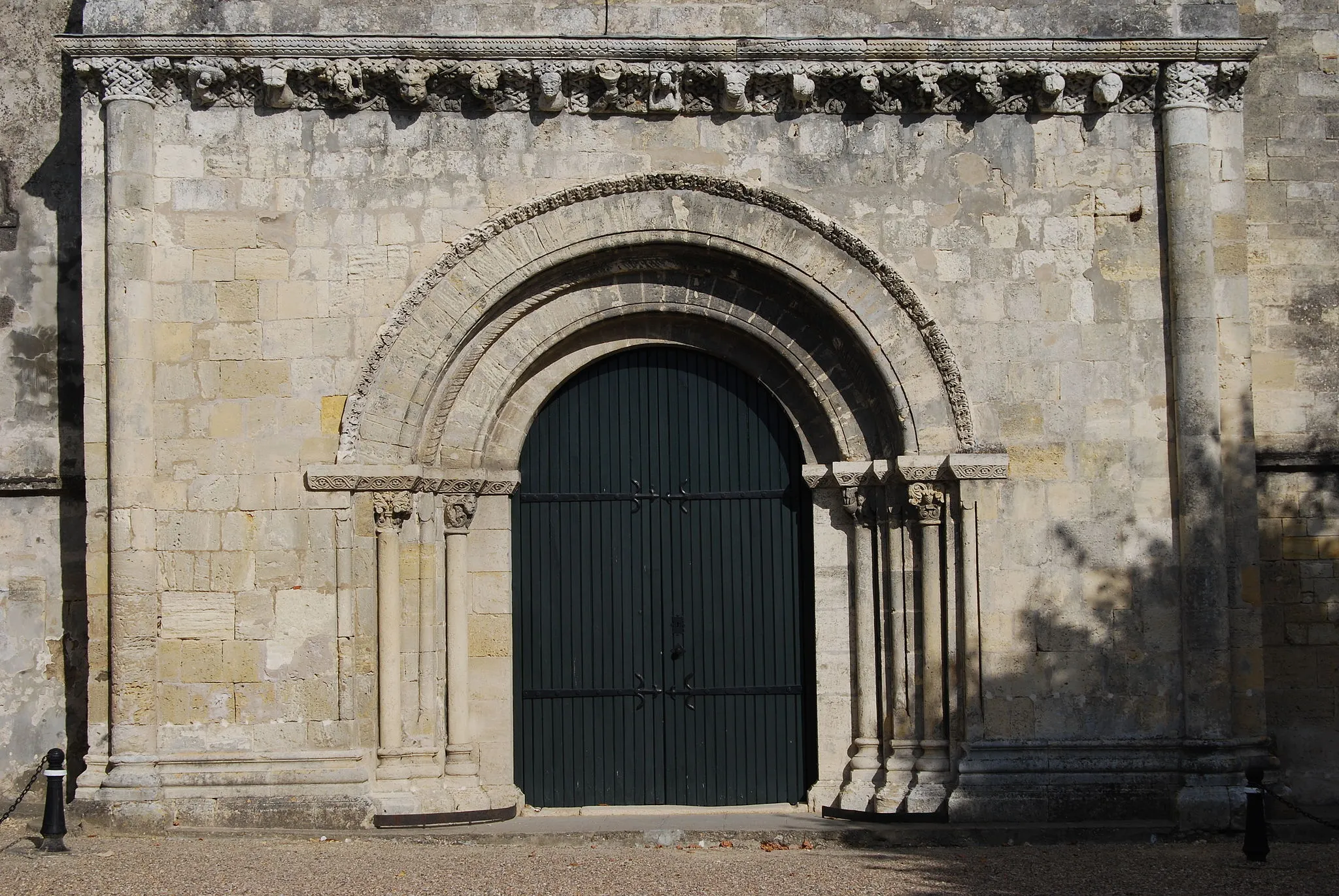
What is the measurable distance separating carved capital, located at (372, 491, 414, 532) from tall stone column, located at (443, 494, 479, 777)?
1.28ft

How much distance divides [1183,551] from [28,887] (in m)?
6.94

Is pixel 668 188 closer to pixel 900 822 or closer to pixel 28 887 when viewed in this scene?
pixel 900 822

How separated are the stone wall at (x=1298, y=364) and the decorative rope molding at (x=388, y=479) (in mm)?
5308

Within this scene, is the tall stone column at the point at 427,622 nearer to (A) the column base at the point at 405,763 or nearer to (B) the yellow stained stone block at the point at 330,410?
(A) the column base at the point at 405,763

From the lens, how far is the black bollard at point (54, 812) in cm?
933

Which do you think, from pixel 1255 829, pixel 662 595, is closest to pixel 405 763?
pixel 662 595

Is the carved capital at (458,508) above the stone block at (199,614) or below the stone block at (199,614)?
above

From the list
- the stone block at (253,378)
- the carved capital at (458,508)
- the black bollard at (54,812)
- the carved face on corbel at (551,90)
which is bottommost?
the black bollard at (54,812)

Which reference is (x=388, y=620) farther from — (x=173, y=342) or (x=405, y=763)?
(x=173, y=342)

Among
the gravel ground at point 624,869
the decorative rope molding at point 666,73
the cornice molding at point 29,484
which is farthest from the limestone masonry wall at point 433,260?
the gravel ground at point 624,869

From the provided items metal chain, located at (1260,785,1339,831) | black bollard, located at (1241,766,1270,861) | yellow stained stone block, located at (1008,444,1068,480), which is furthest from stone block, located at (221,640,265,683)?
metal chain, located at (1260,785,1339,831)

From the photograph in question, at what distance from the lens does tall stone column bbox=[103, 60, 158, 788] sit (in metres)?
9.74

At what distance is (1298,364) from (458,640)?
19.3 ft

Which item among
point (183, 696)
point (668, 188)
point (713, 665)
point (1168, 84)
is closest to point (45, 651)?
point (183, 696)
